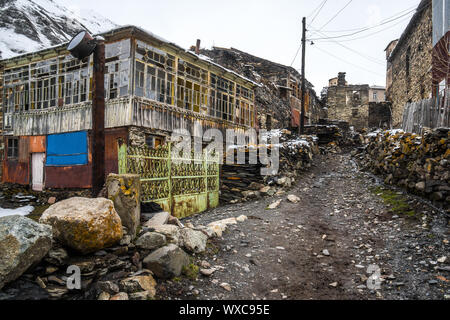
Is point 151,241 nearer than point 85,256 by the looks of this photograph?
A: No

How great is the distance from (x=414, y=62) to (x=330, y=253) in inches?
694

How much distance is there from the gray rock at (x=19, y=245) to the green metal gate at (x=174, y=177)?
9.03 feet

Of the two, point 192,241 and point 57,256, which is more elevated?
point 57,256

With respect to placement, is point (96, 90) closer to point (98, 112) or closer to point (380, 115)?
point (98, 112)

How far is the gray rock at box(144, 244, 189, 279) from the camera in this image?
3715mm

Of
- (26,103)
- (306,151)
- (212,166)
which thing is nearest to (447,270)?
(212,166)

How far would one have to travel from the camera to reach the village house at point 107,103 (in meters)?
11.8

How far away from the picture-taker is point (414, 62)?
1734cm

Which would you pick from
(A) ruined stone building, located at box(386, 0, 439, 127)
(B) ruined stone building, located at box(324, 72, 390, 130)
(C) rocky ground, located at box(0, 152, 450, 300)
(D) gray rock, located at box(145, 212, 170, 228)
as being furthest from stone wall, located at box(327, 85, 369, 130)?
(D) gray rock, located at box(145, 212, 170, 228)

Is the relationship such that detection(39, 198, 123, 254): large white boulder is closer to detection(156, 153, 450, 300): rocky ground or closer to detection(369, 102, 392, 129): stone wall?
detection(156, 153, 450, 300): rocky ground

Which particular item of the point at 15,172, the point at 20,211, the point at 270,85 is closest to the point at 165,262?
the point at 20,211
